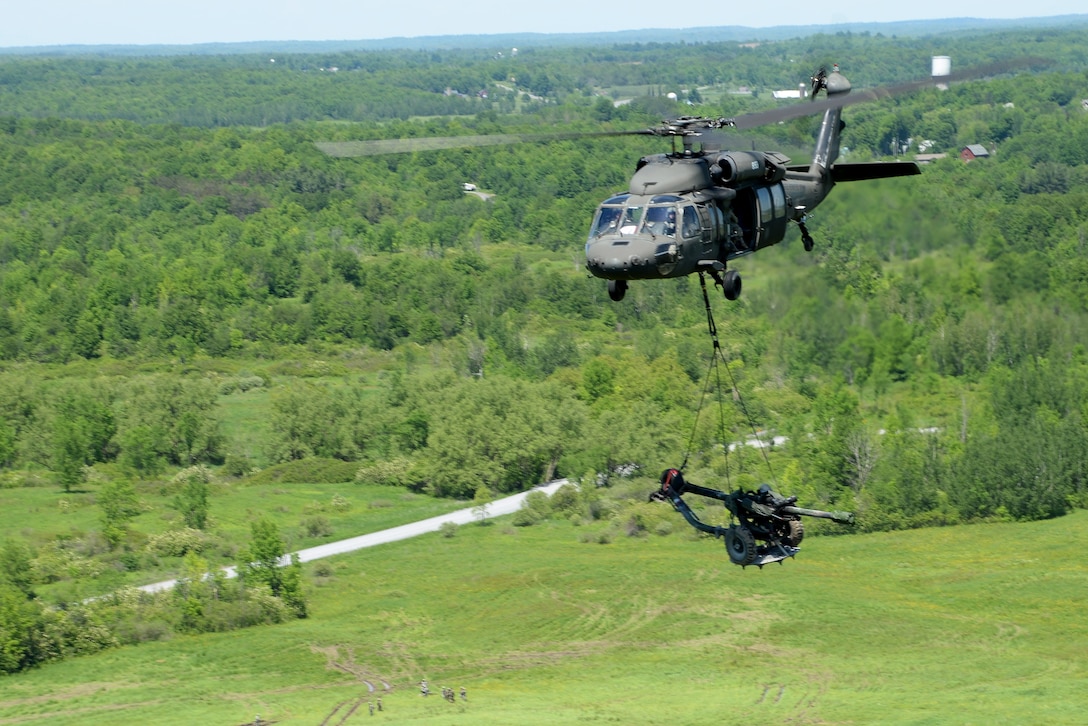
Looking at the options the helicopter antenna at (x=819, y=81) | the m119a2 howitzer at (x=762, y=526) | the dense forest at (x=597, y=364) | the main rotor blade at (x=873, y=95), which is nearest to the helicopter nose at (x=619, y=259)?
the main rotor blade at (x=873, y=95)

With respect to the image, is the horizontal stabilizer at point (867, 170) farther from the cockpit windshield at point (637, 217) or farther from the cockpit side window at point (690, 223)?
the cockpit windshield at point (637, 217)

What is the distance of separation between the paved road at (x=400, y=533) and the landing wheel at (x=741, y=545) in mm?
44743

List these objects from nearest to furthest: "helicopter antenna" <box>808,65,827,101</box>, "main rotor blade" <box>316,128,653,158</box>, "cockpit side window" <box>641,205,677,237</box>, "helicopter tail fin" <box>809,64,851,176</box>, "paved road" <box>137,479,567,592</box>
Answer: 1. "main rotor blade" <box>316,128,653,158</box>
2. "cockpit side window" <box>641,205,677,237</box>
3. "helicopter tail fin" <box>809,64,851,176</box>
4. "helicopter antenna" <box>808,65,827,101</box>
5. "paved road" <box>137,479,567,592</box>

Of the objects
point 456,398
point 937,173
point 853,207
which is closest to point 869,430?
point 456,398

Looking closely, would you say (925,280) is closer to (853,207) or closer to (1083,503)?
(1083,503)

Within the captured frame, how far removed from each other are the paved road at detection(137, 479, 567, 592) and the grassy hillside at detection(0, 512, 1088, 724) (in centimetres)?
191

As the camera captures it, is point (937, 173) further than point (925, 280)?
Yes

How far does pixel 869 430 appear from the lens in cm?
9650

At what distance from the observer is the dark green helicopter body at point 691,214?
31469 millimetres

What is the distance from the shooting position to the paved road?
7681cm

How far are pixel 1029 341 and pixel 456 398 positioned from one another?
41.4m

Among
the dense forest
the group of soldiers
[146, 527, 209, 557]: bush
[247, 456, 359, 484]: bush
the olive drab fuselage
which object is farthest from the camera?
[247, 456, 359, 484]: bush

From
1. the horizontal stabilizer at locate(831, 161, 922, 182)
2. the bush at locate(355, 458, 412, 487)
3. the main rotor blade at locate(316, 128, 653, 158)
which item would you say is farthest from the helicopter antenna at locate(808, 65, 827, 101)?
the bush at locate(355, 458, 412, 487)

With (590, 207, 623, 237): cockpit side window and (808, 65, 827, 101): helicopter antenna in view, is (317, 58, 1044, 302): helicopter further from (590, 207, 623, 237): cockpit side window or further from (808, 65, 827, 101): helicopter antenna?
(808, 65, 827, 101): helicopter antenna
